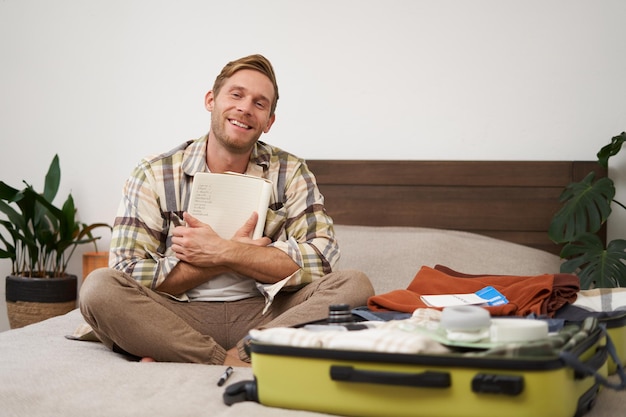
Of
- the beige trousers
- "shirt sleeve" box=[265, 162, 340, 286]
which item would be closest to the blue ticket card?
the beige trousers

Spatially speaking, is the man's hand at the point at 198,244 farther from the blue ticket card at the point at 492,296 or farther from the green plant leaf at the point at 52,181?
the green plant leaf at the point at 52,181

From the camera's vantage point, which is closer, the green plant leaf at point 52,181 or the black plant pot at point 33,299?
the black plant pot at point 33,299

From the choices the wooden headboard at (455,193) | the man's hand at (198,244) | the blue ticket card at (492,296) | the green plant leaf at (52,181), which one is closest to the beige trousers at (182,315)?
the man's hand at (198,244)

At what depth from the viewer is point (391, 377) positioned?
113 cm

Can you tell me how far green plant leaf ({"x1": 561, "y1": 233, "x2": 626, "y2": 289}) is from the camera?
252cm

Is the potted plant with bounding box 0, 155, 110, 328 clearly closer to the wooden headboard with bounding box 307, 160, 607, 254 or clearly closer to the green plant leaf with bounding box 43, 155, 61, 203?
the green plant leaf with bounding box 43, 155, 61, 203

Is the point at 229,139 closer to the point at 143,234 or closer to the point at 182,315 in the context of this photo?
the point at 143,234

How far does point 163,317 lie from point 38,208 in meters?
1.61

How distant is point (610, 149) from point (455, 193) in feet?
1.92

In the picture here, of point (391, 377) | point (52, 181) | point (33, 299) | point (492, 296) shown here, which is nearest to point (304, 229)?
point (492, 296)

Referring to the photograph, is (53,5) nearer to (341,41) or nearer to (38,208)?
(38,208)

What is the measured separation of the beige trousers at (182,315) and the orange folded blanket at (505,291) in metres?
0.13

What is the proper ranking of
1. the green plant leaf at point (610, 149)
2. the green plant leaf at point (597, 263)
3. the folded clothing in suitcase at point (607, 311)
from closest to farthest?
1. the folded clothing in suitcase at point (607, 311)
2. the green plant leaf at point (597, 263)
3. the green plant leaf at point (610, 149)

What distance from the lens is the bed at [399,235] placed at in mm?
1563
